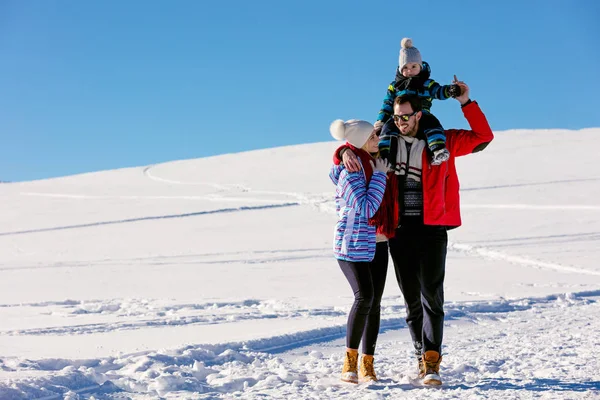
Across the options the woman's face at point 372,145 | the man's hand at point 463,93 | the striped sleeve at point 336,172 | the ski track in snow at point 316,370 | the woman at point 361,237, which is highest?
the man's hand at point 463,93

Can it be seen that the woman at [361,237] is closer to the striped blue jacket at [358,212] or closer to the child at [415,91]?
the striped blue jacket at [358,212]

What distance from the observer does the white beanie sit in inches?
171

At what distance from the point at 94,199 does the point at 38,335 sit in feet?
66.9

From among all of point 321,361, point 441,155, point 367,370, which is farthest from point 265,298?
point 441,155

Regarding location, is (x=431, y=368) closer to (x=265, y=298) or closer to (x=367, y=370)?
(x=367, y=370)

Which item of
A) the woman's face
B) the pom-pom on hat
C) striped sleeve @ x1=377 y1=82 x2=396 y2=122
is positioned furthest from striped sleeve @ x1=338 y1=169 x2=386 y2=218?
the pom-pom on hat

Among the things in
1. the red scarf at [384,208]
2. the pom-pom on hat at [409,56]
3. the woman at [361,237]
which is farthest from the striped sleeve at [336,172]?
the pom-pom on hat at [409,56]

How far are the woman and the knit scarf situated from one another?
2.6 inches

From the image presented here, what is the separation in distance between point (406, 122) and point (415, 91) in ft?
1.51

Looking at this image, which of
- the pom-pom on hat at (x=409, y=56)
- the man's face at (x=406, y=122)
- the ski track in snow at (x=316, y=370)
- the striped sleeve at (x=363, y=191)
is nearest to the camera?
the ski track in snow at (x=316, y=370)

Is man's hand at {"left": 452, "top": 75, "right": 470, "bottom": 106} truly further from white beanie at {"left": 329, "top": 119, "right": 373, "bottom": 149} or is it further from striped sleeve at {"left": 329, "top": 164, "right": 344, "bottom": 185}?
striped sleeve at {"left": 329, "top": 164, "right": 344, "bottom": 185}

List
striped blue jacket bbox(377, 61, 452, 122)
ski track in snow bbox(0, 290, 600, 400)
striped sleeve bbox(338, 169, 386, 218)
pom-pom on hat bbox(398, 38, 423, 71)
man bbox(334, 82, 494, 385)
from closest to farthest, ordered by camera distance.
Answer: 1. ski track in snow bbox(0, 290, 600, 400)
2. striped sleeve bbox(338, 169, 386, 218)
3. man bbox(334, 82, 494, 385)
4. striped blue jacket bbox(377, 61, 452, 122)
5. pom-pom on hat bbox(398, 38, 423, 71)

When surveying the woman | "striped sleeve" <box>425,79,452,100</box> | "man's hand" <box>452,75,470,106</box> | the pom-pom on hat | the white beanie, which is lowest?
the woman

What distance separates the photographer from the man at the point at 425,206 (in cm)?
433
